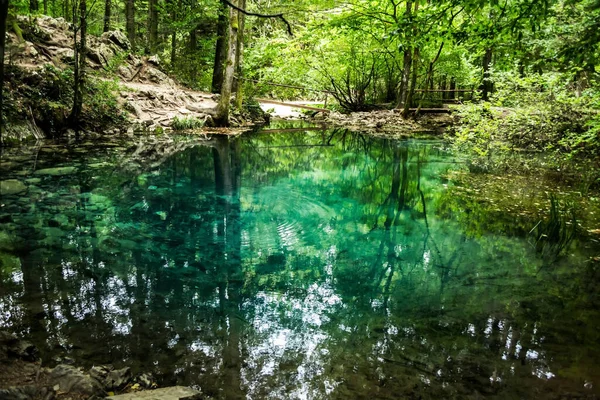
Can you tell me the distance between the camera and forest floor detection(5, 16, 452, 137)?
14.9 m

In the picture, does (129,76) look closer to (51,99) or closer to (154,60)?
(154,60)

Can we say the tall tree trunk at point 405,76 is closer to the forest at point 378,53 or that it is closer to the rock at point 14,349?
the forest at point 378,53

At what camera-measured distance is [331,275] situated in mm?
5598

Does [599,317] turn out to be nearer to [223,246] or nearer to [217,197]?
[223,246]

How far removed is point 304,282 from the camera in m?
5.34

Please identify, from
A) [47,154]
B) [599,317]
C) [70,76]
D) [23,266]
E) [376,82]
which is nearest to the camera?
[599,317]

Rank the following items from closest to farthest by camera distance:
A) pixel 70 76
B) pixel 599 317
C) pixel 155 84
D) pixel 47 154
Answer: pixel 599 317 < pixel 47 154 < pixel 70 76 < pixel 155 84

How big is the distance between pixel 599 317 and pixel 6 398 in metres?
5.65

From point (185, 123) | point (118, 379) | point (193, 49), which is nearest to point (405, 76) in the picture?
point (185, 123)

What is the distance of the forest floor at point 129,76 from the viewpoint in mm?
14852

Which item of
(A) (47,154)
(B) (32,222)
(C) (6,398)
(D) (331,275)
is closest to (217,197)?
(B) (32,222)

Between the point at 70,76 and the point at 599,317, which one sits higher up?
the point at 70,76

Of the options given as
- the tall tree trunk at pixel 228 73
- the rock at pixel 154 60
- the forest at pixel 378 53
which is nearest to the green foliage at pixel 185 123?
the tall tree trunk at pixel 228 73

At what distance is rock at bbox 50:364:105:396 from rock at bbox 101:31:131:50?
2002 cm
